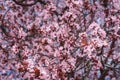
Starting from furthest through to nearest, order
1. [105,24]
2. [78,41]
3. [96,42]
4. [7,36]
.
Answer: [7,36] < [105,24] < [78,41] < [96,42]

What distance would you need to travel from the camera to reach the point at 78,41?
10.2 m

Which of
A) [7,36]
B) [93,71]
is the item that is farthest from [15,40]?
[93,71]

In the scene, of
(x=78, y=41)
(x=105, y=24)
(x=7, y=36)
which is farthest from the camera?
(x=7, y=36)

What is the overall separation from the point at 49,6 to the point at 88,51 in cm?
360

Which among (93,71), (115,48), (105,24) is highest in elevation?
(105,24)

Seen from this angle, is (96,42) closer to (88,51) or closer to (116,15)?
(88,51)

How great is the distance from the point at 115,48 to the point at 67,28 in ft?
5.18

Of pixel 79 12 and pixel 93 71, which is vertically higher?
pixel 79 12

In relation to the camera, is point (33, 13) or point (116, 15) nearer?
point (116, 15)

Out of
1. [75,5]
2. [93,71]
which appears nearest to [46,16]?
[75,5]

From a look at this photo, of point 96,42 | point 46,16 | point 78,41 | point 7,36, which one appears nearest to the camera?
point 96,42

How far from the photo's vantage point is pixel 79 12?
38.0 ft

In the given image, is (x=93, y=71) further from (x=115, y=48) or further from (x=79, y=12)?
(x=79, y=12)

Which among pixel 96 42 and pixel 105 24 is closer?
pixel 96 42
